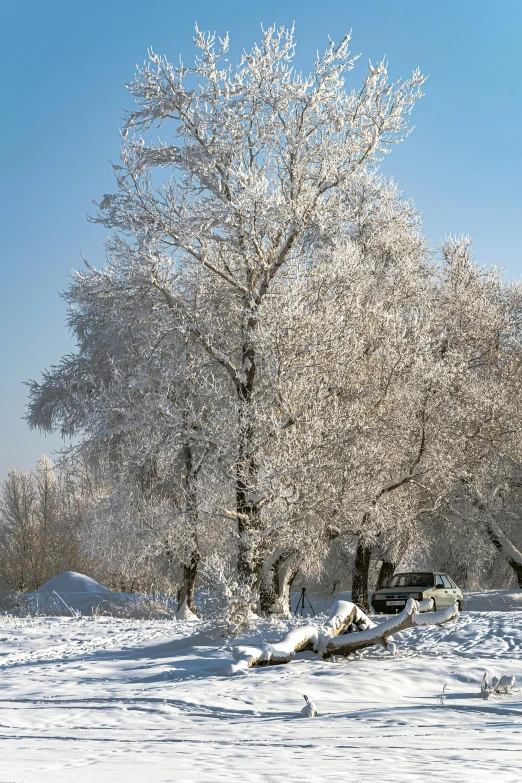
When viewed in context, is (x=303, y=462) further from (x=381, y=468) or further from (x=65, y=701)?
(x=65, y=701)

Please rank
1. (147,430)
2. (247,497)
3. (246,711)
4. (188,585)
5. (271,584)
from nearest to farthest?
1. (246,711)
2. (247,497)
3. (147,430)
4. (271,584)
5. (188,585)

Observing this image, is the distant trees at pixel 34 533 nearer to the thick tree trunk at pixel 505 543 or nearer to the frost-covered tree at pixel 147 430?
the frost-covered tree at pixel 147 430

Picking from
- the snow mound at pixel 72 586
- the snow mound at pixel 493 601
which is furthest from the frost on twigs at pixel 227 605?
the snow mound at pixel 493 601

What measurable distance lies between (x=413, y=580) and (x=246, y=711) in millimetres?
13133

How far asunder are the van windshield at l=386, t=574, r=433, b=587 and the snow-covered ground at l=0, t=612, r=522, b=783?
6.55 m

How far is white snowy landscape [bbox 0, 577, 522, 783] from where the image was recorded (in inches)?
199

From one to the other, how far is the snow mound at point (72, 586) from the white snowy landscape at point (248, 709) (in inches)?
436

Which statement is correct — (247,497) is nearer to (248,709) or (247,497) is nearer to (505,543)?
(248,709)

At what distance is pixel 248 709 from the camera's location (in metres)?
7.76

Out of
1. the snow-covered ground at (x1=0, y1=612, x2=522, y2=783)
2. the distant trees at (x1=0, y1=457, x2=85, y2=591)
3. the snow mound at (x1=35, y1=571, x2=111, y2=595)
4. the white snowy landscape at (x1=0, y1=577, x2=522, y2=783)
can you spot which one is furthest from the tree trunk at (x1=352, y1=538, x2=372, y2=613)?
the distant trees at (x1=0, y1=457, x2=85, y2=591)

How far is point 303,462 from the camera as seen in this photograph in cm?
1487

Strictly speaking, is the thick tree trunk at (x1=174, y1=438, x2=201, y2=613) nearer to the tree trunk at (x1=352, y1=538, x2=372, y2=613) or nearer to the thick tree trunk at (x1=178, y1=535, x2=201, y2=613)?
the thick tree trunk at (x1=178, y1=535, x2=201, y2=613)

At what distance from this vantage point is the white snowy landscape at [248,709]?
199 inches

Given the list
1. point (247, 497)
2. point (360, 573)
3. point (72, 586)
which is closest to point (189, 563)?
point (360, 573)
